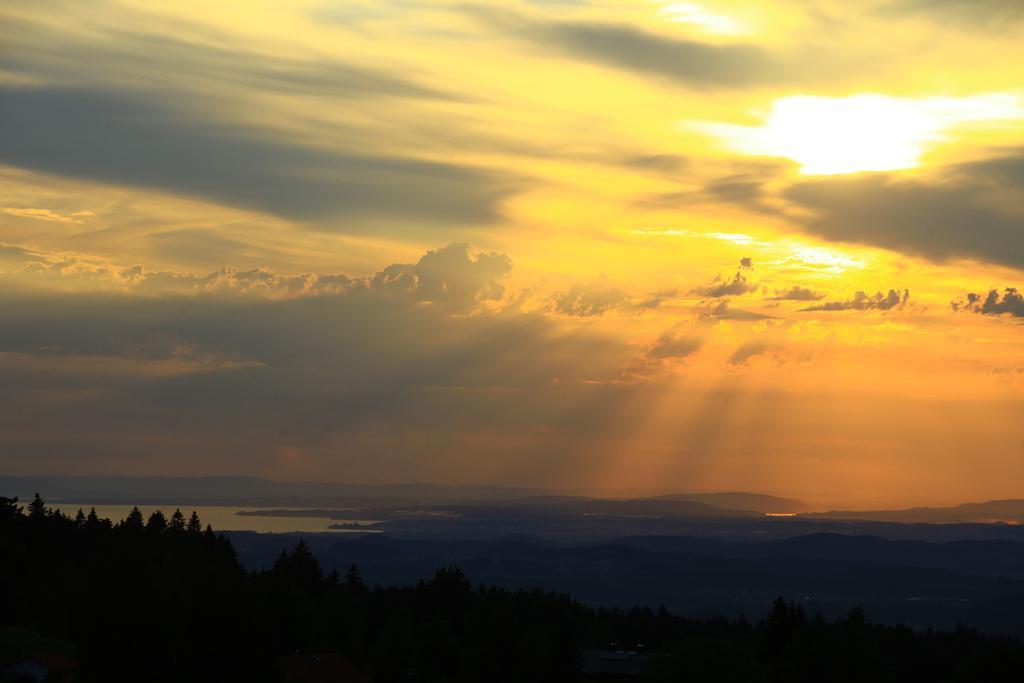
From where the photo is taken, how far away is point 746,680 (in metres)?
115

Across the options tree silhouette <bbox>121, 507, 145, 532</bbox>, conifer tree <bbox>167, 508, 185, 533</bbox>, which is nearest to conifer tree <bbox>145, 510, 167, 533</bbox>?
tree silhouette <bbox>121, 507, 145, 532</bbox>

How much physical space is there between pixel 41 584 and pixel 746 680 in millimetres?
75442

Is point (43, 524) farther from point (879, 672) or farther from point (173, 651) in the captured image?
point (879, 672)

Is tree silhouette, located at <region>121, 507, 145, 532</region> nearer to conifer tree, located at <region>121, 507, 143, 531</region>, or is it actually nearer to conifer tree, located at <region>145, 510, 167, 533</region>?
conifer tree, located at <region>121, 507, 143, 531</region>

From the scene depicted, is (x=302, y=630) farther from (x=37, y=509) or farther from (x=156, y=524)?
(x=37, y=509)

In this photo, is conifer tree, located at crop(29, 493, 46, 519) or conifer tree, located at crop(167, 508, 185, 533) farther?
conifer tree, located at crop(167, 508, 185, 533)

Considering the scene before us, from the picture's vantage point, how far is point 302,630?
5630 inches

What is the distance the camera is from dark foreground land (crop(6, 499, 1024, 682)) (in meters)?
100

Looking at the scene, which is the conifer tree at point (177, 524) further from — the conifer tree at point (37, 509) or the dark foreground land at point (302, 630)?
the conifer tree at point (37, 509)

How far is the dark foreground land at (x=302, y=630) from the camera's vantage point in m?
100

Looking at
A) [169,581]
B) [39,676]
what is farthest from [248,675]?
[39,676]

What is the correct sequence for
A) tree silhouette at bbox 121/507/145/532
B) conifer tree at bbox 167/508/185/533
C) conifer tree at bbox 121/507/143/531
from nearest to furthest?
tree silhouette at bbox 121/507/145/532 < conifer tree at bbox 121/507/143/531 < conifer tree at bbox 167/508/185/533

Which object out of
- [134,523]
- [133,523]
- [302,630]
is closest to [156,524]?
[134,523]

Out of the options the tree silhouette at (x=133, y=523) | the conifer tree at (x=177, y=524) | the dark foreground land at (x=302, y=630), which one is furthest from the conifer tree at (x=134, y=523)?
the conifer tree at (x=177, y=524)
